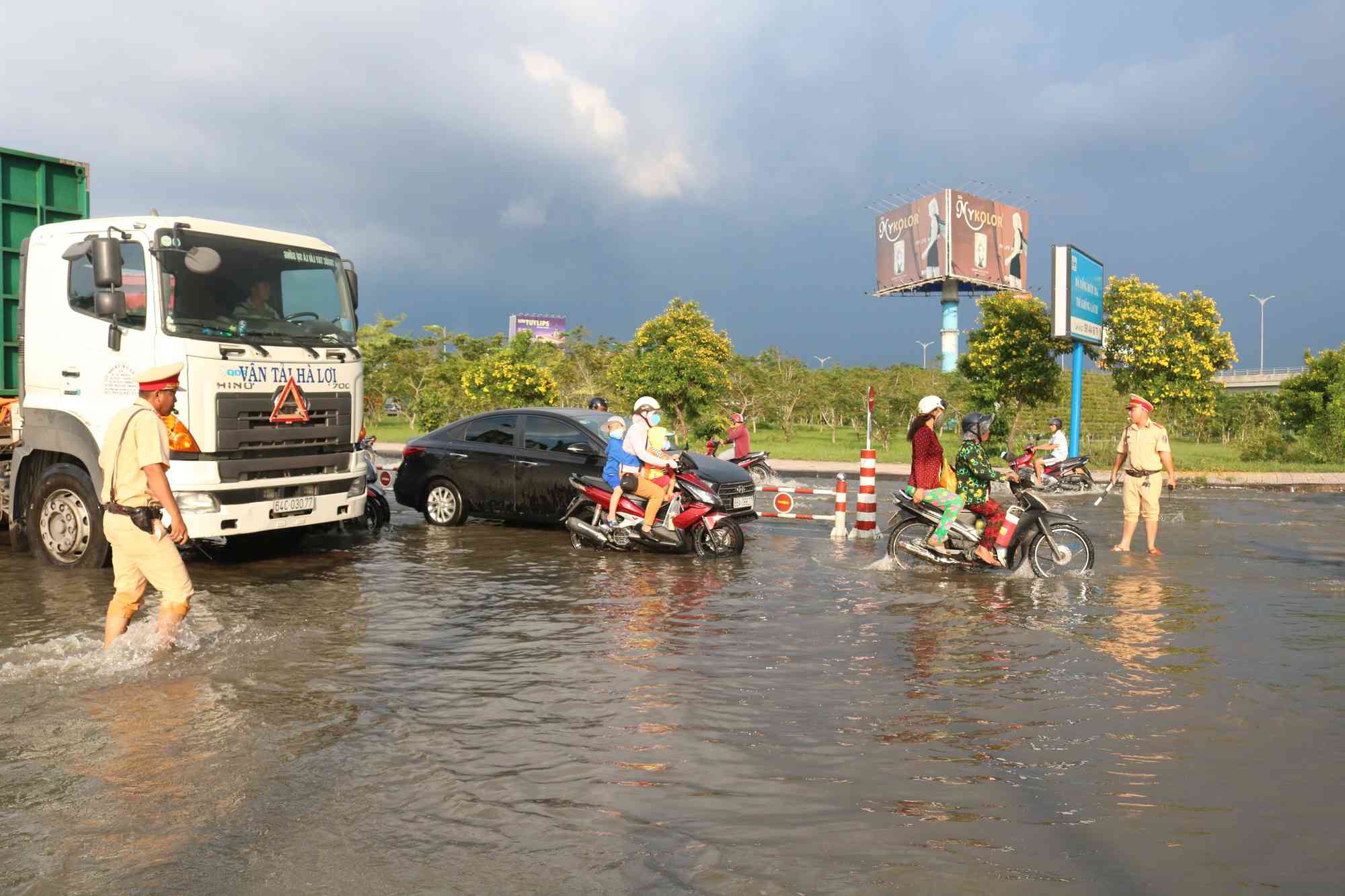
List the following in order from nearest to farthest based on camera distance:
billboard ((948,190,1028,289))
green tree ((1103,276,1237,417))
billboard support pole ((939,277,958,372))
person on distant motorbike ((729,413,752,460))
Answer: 1. person on distant motorbike ((729,413,752,460))
2. green tree ((1103,276,1237,417))
3. billboard ((948,190,1028,289))
4. billboard support pole ((939,277,958,372))

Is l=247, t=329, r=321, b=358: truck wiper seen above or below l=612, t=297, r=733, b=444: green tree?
below

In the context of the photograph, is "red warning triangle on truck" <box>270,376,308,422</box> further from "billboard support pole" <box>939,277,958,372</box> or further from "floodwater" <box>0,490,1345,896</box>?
"billboard support pole" <box>939,277,958,372</box>

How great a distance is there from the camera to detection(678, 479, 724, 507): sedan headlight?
1259cm

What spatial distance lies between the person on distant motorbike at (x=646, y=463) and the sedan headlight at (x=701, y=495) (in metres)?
0.34

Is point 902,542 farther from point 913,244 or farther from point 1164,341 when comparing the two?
point 913,244

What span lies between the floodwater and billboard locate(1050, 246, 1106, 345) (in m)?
21.4

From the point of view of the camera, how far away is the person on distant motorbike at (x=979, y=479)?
11000mm

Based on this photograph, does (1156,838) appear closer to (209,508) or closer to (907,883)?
(907,883)

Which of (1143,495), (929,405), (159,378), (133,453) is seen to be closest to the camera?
(133,453)

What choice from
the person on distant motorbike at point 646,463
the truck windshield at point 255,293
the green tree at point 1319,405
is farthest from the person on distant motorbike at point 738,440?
the green tree at point 1319,405

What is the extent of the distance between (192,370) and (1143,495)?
10.1m

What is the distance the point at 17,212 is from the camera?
11.3 metres

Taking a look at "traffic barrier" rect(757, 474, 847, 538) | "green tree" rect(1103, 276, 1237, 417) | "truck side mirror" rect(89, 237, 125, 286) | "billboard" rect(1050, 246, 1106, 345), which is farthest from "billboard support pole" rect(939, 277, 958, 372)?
"truck side mirror" rect(89, 237, 125, 286)

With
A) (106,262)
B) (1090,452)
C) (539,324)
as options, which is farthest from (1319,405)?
(539,324)
